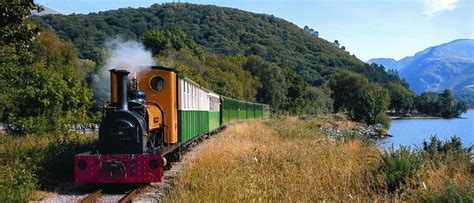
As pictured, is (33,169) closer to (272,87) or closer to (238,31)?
(272,87)

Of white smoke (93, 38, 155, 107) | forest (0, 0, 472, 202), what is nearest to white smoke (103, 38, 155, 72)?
white smoke (93, 38, 155, 107)

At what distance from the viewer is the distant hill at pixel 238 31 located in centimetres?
13888

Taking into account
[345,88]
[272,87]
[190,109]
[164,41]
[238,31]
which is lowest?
[190,109]

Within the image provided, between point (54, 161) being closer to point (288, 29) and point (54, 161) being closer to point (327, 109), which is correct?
point (327, 109)

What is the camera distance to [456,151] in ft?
42.7

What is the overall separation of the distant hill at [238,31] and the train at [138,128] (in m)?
113

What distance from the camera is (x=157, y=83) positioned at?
1306 cm

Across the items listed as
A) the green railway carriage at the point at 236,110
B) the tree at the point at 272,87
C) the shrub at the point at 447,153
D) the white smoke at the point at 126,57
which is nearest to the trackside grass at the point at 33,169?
the white smoke at the point at 126,57

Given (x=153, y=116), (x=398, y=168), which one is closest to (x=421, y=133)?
(x=398, y=168)

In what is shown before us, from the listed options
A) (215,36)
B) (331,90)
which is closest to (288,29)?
(215,36)

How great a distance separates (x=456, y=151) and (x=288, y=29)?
7072 inches

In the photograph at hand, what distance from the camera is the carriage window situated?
13031 mm

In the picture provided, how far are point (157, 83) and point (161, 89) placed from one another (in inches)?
7.4

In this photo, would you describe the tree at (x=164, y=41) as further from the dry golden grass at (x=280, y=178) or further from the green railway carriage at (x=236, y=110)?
the dry golden grass at (x=280, y=178)
